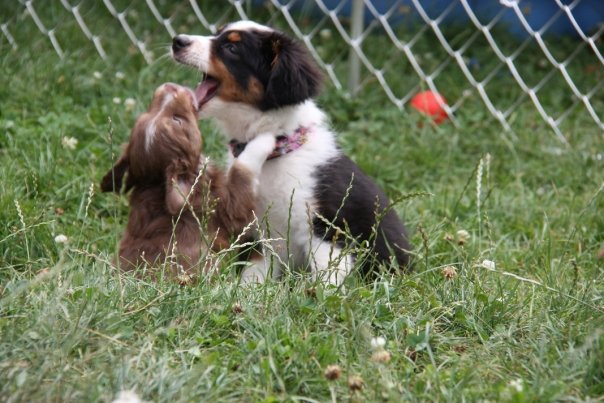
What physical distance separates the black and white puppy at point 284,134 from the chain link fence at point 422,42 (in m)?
1.97

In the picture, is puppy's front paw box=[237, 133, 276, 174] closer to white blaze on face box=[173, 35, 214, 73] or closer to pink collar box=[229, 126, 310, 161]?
pink collar box=[229, 126, 310, 161]

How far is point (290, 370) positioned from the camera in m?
2.96

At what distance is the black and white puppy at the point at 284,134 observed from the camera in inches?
169

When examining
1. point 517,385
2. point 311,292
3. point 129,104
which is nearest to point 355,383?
point 517,385

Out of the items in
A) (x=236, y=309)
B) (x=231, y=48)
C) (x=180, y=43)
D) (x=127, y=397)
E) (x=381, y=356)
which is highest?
(x=180, y=43)

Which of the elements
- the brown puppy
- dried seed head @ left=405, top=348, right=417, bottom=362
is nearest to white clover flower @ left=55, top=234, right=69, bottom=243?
the brown puppy

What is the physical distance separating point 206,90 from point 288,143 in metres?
0.45

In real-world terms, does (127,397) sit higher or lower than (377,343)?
higher

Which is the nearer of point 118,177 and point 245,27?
point 118,177

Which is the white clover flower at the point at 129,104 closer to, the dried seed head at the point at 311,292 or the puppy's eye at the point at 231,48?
the puppy's eye at the point at 231,48

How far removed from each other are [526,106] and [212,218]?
337 centimetres

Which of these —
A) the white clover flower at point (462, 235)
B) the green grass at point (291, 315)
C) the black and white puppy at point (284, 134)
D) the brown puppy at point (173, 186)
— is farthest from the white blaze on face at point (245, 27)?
the white clover flower at point (462, 235)

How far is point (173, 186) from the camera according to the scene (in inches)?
153

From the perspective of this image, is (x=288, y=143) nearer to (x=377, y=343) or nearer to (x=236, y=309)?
(x=236, y=309)
